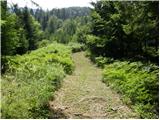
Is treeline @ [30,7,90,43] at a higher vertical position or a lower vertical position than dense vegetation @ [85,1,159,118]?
lower

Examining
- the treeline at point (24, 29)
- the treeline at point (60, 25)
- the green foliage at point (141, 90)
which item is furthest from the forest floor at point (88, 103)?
the treeline at point (60, 25)

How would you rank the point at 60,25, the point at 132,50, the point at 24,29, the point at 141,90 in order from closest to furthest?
1. the point at 141,90
2. the point at 132,50
3. the point at 24,29
4. the point at 60,25

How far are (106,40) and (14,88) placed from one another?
61.1 ft

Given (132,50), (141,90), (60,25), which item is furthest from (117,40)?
(60,25)

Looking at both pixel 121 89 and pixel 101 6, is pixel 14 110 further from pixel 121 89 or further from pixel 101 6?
pixel 101 6

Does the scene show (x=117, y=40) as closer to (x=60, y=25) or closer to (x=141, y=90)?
(x=141, y=90)

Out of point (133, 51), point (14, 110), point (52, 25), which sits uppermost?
point (14, 110)

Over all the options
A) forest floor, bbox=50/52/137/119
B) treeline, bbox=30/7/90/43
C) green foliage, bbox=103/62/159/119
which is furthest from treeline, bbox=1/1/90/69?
green foliage, bbox=103/62/159/119

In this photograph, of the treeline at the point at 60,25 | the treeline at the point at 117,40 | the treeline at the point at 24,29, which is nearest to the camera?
the treeline at the point at 24,29

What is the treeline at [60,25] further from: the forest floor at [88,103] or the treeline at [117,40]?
the forest floor at [88,103]

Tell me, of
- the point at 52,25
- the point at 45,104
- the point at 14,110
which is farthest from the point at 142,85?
the point at 52,25

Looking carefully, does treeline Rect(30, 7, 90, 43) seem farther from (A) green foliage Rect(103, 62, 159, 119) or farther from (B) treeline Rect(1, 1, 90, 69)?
(A) green foliage Rect(103, 62, 159, 119)

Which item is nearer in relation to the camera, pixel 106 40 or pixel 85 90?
pixel 85 90

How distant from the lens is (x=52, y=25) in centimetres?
10919
